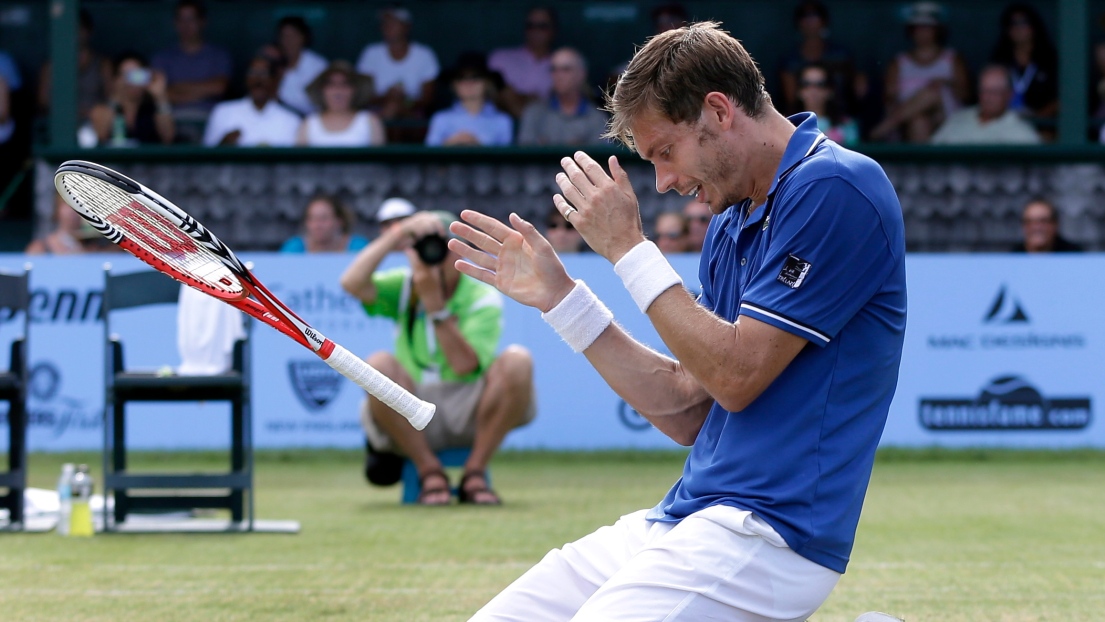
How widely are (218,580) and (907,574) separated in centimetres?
296

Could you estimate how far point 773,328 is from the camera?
2.95 metres

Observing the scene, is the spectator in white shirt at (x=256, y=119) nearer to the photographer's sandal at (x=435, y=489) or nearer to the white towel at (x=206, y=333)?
the white towel at (x=206, y=333)

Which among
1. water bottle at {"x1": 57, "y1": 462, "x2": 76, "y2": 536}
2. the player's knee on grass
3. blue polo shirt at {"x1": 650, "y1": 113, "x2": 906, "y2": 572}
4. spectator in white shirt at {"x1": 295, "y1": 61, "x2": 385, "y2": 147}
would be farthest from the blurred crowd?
blue polo shirt at {"x1": 650, "y1": 113, "x2": 906, "y2": 572}

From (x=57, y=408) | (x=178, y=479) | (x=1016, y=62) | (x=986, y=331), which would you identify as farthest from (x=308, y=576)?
(x=1016, y=62)

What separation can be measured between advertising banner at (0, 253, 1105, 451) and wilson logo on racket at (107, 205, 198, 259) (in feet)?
23.2

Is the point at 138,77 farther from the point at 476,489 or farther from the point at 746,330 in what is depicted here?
the point at 746,330

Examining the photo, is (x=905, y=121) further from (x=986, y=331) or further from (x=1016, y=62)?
(x=986, y=331)

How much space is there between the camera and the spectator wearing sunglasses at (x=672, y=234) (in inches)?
459

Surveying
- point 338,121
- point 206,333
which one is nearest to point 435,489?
point 206,333

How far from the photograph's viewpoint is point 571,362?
36.1 ft

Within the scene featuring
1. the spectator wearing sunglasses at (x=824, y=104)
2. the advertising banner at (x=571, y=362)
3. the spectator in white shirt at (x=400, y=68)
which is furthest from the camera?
the spectator in white shirt at (x=400, y=68)

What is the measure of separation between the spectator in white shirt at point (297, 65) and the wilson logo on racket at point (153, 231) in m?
10.8

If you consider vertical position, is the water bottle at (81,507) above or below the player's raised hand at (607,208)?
below

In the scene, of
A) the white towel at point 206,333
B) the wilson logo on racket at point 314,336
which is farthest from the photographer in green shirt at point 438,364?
the wilson logo on racket at point 314,336
